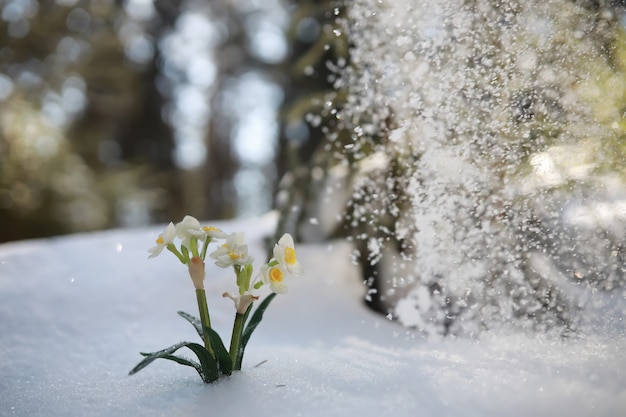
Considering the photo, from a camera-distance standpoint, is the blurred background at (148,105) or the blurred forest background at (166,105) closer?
the blurred forest background at (166,105)

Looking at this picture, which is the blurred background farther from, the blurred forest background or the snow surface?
the snow surface

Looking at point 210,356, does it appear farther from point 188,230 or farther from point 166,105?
point 166,105

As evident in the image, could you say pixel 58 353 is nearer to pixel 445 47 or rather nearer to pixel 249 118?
pixel 445 47

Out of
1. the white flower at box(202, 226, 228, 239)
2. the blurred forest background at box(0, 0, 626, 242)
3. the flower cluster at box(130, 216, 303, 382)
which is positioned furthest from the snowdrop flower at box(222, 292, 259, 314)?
the blurred forest background at box(0, 0, 626, 242)

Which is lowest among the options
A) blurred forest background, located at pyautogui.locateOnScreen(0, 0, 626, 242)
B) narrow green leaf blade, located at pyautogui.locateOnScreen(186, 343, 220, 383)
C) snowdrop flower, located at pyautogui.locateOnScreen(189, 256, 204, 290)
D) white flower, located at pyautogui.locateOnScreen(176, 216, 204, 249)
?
narrow green leaf blade, located at pyautogui.locateOnScreen(186, 343, 220, 383)

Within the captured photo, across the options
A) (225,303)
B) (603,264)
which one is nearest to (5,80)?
(225,303)

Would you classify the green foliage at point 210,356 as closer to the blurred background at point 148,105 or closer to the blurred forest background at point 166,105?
the blurred forest background at point 166,105

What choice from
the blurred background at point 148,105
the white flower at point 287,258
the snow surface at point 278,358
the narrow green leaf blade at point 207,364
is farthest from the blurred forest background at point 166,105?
→ the narrow green leaf blade at point 207,364
